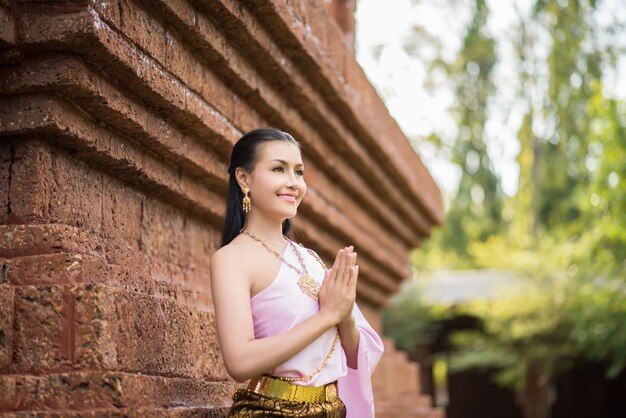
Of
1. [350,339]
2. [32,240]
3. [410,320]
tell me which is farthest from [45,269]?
[410,320]

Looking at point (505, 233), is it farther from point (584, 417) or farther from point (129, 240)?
point (129, 240)

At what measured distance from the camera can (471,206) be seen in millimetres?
19656

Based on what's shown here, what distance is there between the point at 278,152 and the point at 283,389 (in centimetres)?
57

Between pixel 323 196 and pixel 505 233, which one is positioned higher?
pixel 505 233

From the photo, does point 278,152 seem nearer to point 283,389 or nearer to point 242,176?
point 242,176

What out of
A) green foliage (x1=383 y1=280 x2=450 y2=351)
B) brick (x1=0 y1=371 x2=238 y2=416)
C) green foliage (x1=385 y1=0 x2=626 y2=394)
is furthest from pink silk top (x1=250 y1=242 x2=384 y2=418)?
green foliage (x1=383 y1=280 x2=450 y2=351)

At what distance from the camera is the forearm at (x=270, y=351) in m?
1.85

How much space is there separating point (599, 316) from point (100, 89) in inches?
434

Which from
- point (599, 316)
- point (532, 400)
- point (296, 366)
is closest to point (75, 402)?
point (296, 366)

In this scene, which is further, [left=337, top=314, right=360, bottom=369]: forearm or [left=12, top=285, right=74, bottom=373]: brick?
[left=337, top=314, right=360, bottom=369]: forearm

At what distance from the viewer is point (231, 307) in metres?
1.90

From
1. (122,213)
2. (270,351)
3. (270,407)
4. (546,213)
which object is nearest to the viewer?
(270,351)

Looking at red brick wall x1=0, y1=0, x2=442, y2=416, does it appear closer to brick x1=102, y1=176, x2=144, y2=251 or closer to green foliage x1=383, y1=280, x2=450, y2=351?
brick x1=102, y1=176, x2=144, y2=251

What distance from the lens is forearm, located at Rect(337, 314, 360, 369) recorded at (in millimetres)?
2125
